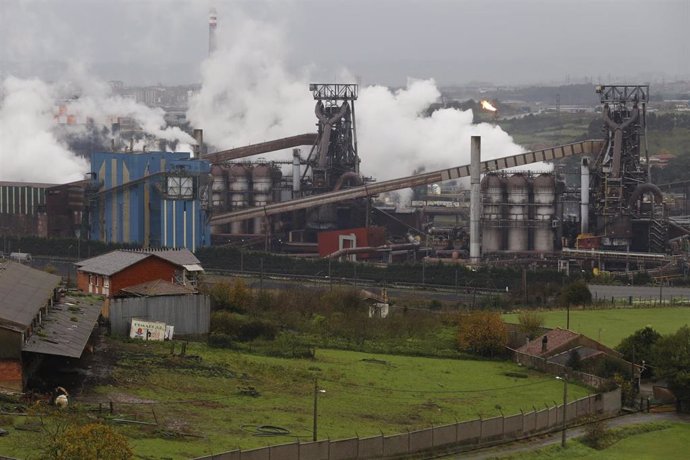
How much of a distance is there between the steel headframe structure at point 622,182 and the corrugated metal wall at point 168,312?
31.7 meters

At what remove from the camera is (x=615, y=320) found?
46000 mm

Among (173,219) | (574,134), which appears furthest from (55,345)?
(574,134)

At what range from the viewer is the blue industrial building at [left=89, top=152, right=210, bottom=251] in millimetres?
67438

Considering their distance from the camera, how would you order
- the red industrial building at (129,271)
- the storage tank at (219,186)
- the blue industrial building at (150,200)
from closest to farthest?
the red industrial building at (129,271), the blue industrial building at (150,200), the storage tank at (219,186)

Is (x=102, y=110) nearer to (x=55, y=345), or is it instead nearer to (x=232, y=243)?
(x=232, y=243)

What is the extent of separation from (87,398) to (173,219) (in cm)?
3982

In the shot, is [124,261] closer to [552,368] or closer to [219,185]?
[552,368]

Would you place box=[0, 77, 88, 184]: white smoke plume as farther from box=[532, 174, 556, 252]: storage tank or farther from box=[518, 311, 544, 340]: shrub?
box=[518, 311, 544, 340]: shrub

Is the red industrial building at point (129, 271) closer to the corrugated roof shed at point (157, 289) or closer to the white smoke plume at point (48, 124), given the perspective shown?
the corrugated roof shed at point (157, 289)

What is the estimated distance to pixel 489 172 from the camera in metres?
69.1

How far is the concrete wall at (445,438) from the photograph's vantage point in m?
24.9

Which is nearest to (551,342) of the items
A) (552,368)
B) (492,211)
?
(552,368)

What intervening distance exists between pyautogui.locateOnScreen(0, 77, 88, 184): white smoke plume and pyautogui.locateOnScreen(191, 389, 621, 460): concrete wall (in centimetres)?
5902

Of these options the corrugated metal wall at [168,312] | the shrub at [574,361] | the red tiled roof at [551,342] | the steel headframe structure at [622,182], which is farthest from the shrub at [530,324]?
the steel headframe structure at [622,182]
